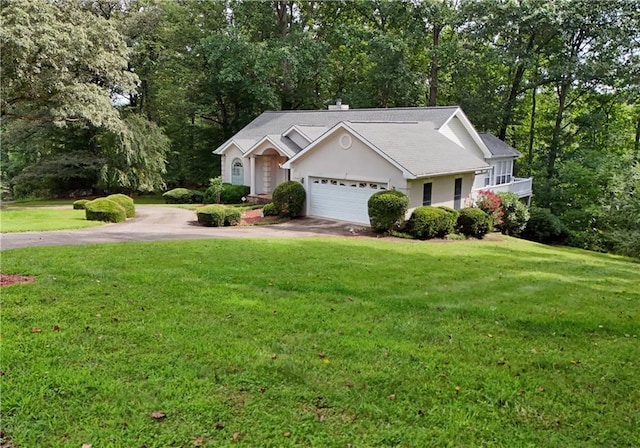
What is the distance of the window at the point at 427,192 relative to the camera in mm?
19991

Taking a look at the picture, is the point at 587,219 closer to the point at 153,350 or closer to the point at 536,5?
the point at 536,5

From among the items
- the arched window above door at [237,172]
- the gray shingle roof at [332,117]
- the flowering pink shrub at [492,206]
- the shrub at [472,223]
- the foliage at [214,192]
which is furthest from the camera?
the arched window above door at [237,172]

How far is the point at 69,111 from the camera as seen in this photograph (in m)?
22.4

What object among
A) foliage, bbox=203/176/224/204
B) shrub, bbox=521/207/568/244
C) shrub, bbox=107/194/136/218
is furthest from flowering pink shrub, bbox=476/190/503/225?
shrub, bbox=107/194/136/218

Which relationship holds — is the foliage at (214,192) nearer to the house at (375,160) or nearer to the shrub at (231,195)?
the shrub at (231,195)

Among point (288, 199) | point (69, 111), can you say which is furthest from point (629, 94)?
point (69, 111)

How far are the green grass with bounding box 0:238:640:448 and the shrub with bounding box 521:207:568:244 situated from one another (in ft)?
50.6

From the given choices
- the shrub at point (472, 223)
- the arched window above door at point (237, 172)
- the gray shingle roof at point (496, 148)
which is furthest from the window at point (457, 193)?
the arched window above door at point (237, 172)

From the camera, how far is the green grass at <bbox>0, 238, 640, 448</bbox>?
4.12 meters

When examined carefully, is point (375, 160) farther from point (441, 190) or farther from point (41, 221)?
point (41, 221)

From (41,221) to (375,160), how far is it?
1345 centimetres

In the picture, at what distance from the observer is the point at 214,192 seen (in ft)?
90.5

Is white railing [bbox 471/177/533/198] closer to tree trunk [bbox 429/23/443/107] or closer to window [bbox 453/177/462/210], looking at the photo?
window [bbox 453/177/462/210]

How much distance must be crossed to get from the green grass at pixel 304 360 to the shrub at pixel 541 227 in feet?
50.6
